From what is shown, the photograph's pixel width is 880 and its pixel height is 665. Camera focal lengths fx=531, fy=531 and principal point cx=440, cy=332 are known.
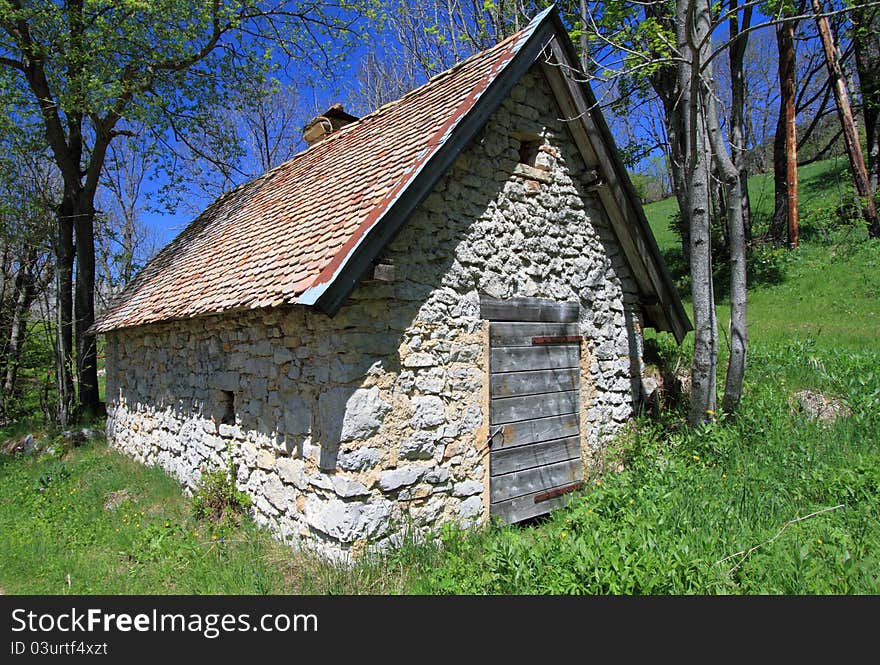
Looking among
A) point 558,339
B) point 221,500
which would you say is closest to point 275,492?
point 221,500

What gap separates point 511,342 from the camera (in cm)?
559

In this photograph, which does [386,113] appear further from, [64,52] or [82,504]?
[64,52]

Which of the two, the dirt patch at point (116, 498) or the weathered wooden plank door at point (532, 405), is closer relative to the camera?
the weathered wooden plank door at point (532, 405)

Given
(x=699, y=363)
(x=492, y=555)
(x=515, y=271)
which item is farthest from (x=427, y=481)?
(x=699, y=363)

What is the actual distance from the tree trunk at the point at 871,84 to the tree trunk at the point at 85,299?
20.6 metres

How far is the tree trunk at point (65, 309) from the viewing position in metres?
10.9

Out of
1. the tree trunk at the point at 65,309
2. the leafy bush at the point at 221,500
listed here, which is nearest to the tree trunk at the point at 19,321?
the tree trunk at the point at 65,309

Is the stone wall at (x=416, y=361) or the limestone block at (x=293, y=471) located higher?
the stone wall at (x=416, y=361)

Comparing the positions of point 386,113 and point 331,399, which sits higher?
point 386,113

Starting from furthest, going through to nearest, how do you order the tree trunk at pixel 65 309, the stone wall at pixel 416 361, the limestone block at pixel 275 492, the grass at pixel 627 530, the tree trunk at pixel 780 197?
the tree trunk at pixel 780 197, the tree trunk at pixel 65 309, the limestone block at pixel 275 492, the stone wall at pixel 416 361, the grass at pixel 627 530

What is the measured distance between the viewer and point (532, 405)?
18.9 feet

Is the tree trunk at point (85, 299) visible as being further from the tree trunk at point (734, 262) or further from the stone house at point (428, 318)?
the tree trunk at point (734, 262)

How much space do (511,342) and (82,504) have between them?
18.7 ft

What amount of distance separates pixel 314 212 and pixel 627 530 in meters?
4.26
